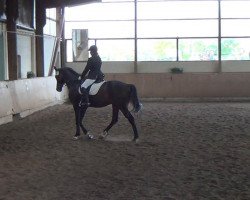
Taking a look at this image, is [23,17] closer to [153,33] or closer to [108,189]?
[153,33]

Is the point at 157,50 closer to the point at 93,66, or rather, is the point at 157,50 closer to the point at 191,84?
the point at 191,84

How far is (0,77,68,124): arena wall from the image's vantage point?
1317 cm

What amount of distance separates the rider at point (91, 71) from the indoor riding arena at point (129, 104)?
5.6 inches

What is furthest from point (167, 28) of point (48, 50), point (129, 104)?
point (129, 104)

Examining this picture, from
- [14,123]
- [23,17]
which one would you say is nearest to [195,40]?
[23,17]

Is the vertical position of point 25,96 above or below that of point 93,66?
below

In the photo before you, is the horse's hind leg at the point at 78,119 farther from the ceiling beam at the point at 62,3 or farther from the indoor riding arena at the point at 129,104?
the ceiling beam at the point at 62,3

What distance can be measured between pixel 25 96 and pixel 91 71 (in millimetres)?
5255

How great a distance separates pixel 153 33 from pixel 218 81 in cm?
402

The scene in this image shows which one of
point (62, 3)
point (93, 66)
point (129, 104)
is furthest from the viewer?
point (62, 3)

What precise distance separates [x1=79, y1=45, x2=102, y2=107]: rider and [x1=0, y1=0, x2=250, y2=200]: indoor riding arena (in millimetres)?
143

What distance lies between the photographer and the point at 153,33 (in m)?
23.3

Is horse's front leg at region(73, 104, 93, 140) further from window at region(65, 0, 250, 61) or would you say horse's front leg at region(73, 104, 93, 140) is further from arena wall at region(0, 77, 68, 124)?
window at region(65, 0, 250, 61)

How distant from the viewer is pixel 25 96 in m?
15.0
